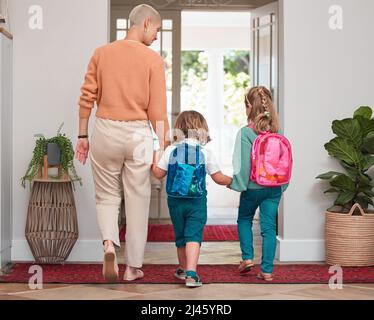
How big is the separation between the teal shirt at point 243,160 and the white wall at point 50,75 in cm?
110

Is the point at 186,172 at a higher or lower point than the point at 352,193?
higher

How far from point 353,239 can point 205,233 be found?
2.12 metres

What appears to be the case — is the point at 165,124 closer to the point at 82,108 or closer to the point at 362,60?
the point at 82,108

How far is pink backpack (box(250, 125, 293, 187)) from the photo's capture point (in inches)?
157

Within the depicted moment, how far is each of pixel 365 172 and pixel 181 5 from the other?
3.41 metres

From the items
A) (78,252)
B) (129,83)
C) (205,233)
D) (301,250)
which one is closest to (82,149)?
(129,83)

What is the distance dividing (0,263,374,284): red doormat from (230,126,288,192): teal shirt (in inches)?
19.9

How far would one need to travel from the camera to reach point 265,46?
22.2ft

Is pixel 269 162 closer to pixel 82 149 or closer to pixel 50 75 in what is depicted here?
pixel 82 149

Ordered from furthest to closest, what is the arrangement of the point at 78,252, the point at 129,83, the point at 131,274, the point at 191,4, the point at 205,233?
the point at 191,4, the point at 205,233, the point at 78,252, the point at 131,274, the point at 129,83

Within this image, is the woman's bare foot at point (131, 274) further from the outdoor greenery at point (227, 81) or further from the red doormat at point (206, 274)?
the outdoor greenery at point (227, 81)

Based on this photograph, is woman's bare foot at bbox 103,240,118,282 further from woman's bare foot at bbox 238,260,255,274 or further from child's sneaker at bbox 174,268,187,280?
woman's bare foot at bbox 238,260,255,274
